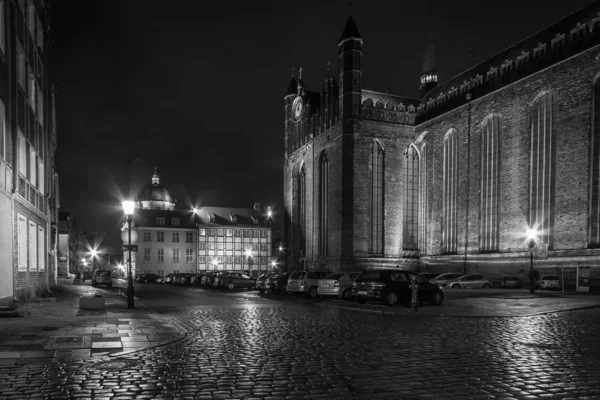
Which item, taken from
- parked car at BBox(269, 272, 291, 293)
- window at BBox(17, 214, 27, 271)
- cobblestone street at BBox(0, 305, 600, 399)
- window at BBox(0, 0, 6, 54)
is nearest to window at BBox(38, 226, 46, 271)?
window at BBox(17, 214, 27, 271)

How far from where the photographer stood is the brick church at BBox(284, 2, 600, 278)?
35062mm

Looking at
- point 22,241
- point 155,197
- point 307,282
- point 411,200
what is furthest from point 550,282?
point 155,197

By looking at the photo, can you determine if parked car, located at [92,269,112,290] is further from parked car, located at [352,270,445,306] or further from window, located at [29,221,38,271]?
parked car, located at [352,270,445,306]

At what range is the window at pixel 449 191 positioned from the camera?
4772 centimetres

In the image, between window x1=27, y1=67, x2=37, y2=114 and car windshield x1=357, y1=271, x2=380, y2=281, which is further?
window x1=27, y1=67, x2=37, y2=114

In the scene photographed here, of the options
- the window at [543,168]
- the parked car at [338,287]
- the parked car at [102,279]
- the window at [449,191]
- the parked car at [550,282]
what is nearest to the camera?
the parked car at [338,287]

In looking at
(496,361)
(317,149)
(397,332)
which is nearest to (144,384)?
(496,361)

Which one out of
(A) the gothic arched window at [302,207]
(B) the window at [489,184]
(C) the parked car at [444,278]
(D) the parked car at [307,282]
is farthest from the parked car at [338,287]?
(A) the gothic arched window at [302,207]

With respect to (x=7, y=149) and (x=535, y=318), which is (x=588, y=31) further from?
(x=7, y=149)

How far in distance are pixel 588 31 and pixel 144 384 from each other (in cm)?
3701

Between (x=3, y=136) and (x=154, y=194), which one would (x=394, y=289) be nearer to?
(x=3, y=136)

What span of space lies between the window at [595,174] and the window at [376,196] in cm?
2022

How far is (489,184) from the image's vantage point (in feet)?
142

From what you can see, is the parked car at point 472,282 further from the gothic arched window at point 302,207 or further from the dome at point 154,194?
the dome at point 154,194
